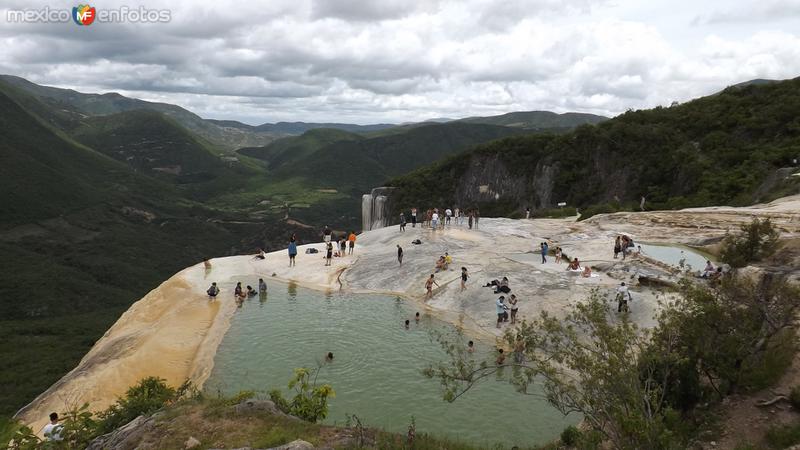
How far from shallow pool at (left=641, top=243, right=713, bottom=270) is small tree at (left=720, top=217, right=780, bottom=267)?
3.10 m

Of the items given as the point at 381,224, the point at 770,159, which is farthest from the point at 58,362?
the point at 770,159

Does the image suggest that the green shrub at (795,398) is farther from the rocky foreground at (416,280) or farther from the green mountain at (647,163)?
the green mountain at (647,163)

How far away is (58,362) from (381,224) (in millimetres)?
59043

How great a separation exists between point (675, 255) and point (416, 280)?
17.3 m

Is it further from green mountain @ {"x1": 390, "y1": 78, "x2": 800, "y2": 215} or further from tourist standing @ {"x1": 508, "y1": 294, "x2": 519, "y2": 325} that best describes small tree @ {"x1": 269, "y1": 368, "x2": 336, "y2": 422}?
green mountain @ {"x1": 390, "y1": 78, "x2": 800, "y2": 215}

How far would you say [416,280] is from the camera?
3516 centimetres

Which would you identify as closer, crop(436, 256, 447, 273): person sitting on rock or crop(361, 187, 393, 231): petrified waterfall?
crop(436, 256, 447, 273): person sitting on rock

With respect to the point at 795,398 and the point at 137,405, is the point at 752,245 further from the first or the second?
the point at 137,405

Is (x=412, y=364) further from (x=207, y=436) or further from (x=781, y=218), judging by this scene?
(x=781, y=218)

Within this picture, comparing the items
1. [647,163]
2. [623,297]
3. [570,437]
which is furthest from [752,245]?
[647,163]

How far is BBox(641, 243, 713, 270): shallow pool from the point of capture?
29.6 meters

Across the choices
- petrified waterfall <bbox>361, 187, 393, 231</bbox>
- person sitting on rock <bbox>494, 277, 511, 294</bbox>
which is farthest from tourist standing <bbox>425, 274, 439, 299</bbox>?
petrified waterfall <bbox>361, 187, 393, 231</bbox>

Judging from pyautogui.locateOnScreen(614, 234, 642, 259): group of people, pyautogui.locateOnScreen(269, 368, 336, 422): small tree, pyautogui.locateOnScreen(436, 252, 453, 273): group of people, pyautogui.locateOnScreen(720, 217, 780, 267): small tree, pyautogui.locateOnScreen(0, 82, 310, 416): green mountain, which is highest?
pyautogui.locateOnScreen(720, 217, 780, 267): small tree

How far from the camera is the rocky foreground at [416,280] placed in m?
23.9
